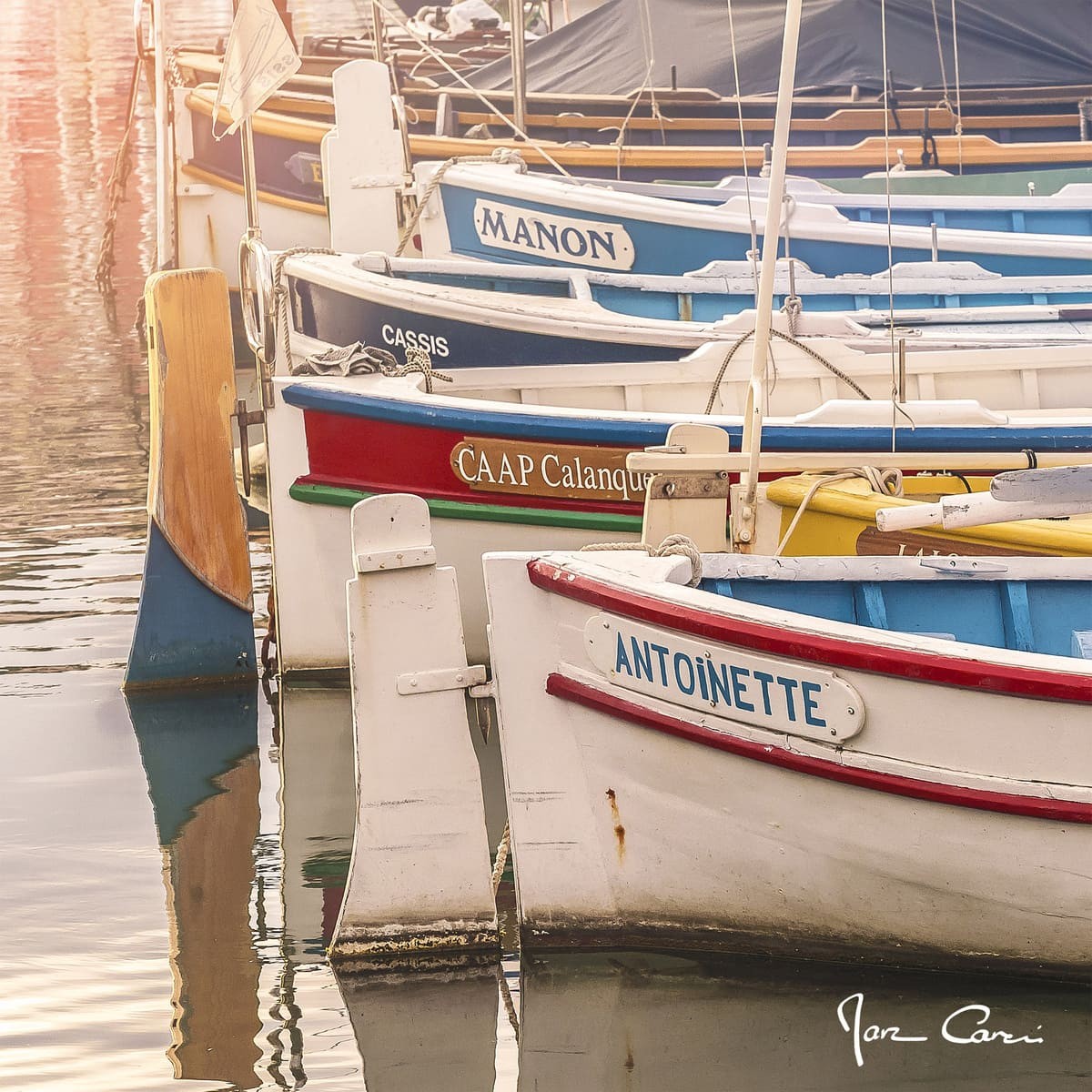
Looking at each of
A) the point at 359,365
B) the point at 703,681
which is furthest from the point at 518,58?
the point at 703,681

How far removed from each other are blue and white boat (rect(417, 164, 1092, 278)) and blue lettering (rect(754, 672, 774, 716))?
16.5ft

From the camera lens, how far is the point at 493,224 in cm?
1013

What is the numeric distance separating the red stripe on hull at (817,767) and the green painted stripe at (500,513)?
7.08 feet

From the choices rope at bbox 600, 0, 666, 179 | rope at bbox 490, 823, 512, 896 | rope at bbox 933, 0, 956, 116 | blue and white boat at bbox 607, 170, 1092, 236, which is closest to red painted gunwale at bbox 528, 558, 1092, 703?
rope at bbox 490, 823, 512, 896

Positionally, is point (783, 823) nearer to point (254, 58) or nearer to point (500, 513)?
point (500, 513)

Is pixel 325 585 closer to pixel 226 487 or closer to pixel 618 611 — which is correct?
pixel 226 487

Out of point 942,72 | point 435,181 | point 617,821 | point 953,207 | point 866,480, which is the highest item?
point 942,72

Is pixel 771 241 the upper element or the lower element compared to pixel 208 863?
upper

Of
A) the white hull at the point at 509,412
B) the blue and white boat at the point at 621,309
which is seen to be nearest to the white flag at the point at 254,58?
the blue and white boat at the point at 621,309

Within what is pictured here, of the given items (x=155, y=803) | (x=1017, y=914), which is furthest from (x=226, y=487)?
(x=1017, y=914)

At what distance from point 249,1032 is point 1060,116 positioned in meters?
11.1

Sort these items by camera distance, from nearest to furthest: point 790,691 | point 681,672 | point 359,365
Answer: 1. point 790,691
2. point 681,672
3. point 359,365

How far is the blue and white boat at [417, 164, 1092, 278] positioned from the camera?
9.40m

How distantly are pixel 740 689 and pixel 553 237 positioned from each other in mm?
6016
